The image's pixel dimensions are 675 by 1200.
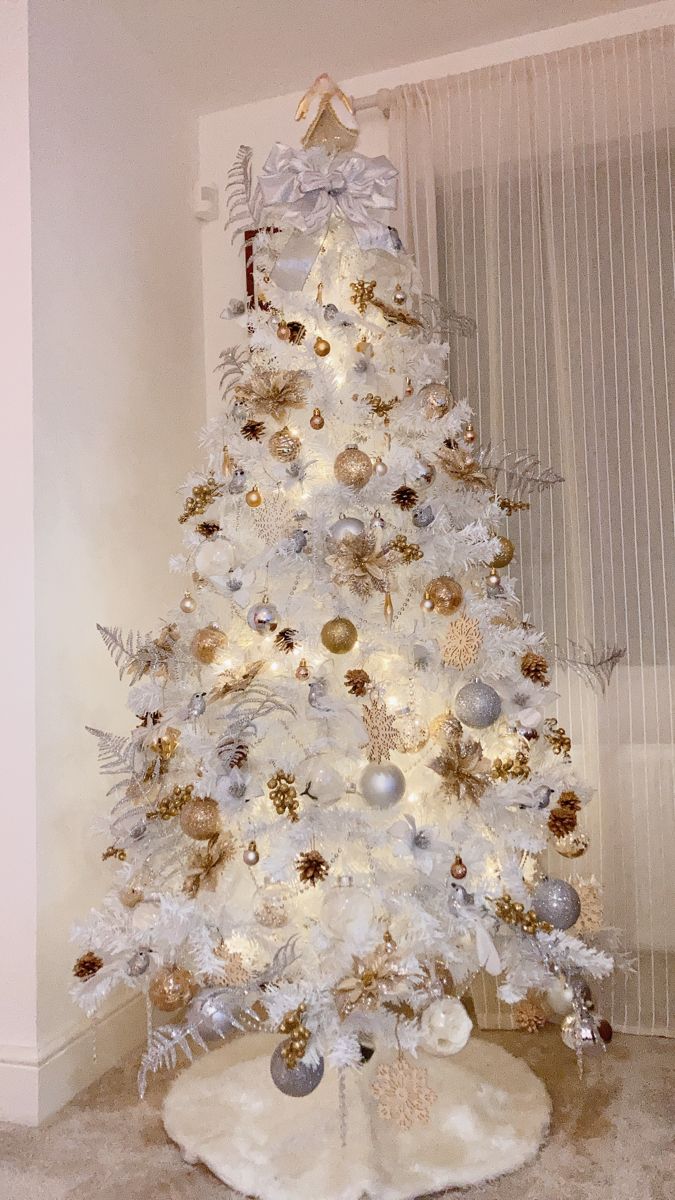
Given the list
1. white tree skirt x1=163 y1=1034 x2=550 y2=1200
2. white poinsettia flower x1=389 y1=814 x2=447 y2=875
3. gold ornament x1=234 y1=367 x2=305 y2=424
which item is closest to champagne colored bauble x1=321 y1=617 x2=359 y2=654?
white poinsettia flower x1=389 y1=814 x2=447 y2=875

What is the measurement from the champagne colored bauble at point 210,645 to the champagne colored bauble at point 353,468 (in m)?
0.38

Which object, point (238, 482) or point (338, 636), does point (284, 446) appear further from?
point (338, 636)

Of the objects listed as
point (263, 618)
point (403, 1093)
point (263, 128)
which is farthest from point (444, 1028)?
point (263, 128)

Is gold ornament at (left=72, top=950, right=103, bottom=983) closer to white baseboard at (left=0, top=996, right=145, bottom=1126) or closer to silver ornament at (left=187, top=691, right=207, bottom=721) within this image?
white baseboard at (left=0, top=996, right=145, bottom=1126)

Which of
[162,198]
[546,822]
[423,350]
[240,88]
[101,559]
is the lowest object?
[546,822]

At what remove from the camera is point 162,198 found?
2.52 metres

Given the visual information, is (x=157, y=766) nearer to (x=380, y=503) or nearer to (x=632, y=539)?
(x=380, y=503)

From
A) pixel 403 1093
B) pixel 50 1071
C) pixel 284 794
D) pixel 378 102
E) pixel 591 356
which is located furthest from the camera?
pixel 378 102

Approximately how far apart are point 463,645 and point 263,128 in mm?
1895

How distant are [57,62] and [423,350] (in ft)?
3.66

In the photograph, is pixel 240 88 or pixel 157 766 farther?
pixel 240 88

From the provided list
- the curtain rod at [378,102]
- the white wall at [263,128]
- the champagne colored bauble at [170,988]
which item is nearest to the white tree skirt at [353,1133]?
the champagne colored bauble at [170,988]

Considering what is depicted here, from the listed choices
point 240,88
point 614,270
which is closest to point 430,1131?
point 614,270

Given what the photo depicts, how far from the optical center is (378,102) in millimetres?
2449
